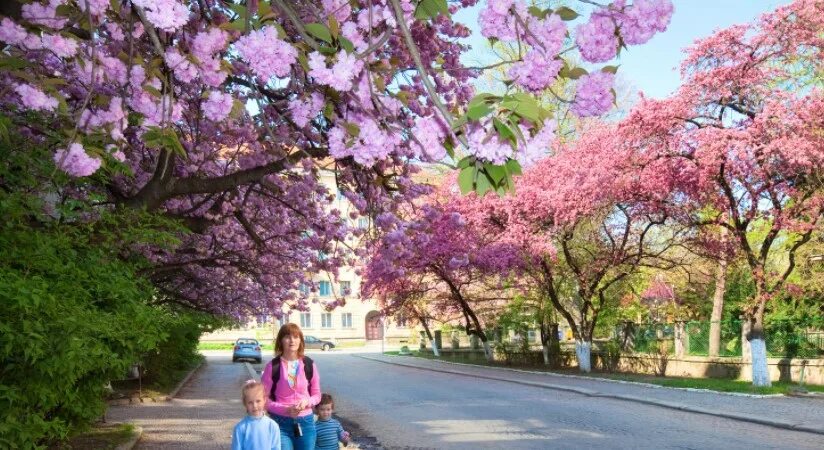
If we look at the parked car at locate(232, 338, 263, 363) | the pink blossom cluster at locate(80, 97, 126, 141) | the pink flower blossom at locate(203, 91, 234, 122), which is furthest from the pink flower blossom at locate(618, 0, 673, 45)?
the parked car at locate(232, 338, 263, 363)

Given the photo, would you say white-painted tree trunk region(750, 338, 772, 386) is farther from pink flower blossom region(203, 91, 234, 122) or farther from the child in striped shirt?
pink flower blossom region(203, 91, 234, 122)

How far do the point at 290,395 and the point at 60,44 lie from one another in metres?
3.31

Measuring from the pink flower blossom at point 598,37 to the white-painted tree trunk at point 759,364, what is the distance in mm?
18449

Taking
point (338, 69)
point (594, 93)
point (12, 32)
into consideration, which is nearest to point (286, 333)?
point (12, 32)

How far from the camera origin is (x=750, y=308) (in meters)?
20.5

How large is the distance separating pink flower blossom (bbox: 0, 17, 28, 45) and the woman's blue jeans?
11.7 ft

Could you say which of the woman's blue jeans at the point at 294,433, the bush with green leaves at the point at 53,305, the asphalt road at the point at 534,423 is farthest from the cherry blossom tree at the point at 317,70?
the asphalt road at the point at 534,423

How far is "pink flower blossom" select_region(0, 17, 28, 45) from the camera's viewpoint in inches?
199

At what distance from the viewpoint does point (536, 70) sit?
12.5ft

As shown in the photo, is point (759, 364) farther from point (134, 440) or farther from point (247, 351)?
point (247, 351)

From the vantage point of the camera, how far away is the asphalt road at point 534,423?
11.3 metres

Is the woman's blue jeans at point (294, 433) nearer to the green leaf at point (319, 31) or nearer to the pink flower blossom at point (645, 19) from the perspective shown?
the green leaf at point (319, 31)

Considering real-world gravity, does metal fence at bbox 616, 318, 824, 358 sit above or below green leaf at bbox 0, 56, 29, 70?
below

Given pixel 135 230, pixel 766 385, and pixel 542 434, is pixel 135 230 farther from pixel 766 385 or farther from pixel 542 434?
pixel 766 385
